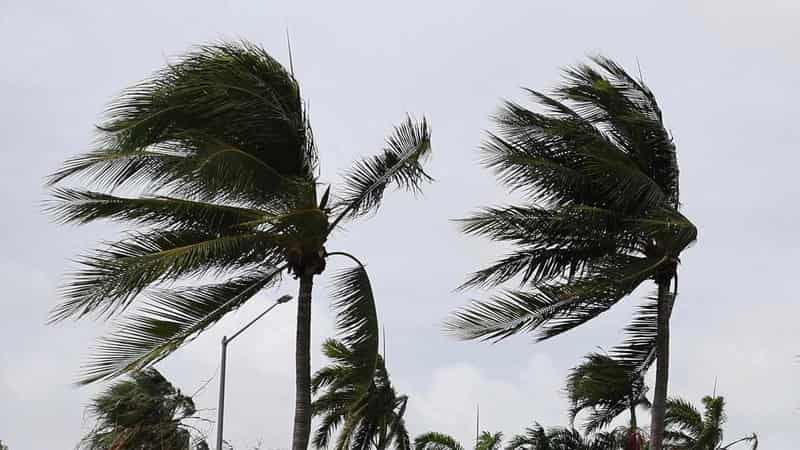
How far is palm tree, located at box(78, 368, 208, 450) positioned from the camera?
A: 17.0 m

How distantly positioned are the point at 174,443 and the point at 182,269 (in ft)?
12.8

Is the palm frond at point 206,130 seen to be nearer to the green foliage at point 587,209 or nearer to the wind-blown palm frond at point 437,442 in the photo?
the green foliage at point 587,209

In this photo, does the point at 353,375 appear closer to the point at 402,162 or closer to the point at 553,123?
the point at 402,162

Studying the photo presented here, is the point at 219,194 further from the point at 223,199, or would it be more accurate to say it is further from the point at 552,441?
the point at 552,441

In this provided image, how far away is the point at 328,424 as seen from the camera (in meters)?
27.0

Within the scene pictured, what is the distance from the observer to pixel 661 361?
769 inches

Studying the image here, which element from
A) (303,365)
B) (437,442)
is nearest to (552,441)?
(437,442)

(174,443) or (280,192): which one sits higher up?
(280,192)

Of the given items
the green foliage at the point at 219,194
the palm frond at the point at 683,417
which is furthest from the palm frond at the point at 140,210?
the palm frond at the point at 683,417

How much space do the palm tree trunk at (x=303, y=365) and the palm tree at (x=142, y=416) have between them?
1.81 m

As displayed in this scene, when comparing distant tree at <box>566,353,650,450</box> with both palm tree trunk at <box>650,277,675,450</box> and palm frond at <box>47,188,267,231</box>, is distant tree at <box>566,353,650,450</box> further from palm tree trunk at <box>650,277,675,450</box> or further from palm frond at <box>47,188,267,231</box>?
palm frond at <box>47,188,267,231</box>

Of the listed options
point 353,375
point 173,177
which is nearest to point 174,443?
point 353,375

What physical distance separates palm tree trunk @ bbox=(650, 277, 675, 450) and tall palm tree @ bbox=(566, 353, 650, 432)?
38 centimetres

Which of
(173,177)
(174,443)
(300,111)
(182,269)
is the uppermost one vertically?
(300,111)
